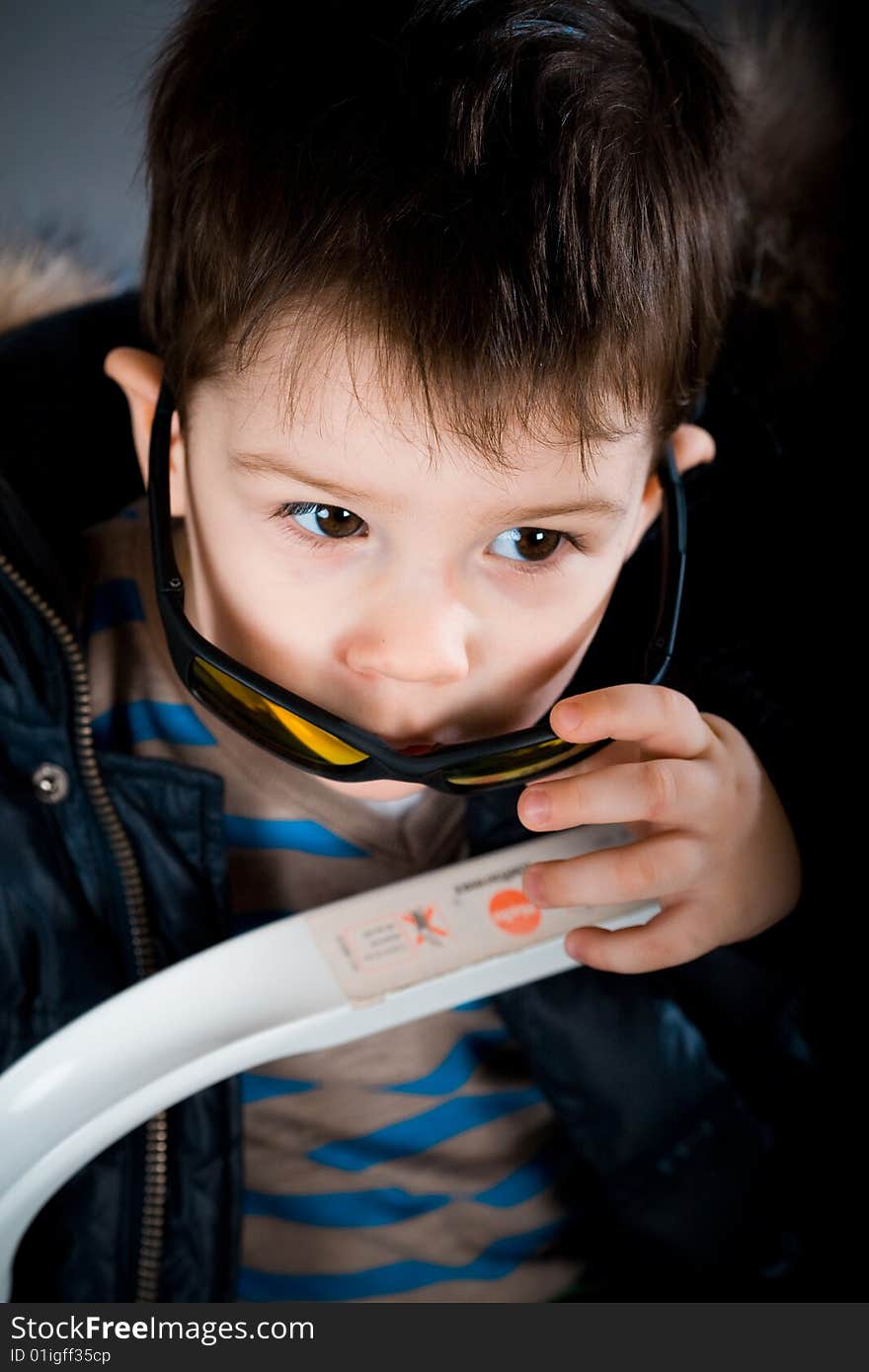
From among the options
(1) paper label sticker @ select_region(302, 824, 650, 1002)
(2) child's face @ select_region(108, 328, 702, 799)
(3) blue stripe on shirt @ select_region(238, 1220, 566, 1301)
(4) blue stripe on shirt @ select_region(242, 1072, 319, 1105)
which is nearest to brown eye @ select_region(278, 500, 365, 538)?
(2) child's face @ select_region(108, 328, 702, 799)

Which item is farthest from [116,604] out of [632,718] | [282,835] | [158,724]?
[632,718]

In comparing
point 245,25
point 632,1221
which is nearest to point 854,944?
point 632,1221

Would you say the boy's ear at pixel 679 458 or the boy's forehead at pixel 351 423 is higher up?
the boy's forehead at pixel 351 423

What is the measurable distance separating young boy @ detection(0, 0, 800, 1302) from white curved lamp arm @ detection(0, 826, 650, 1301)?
7 cm

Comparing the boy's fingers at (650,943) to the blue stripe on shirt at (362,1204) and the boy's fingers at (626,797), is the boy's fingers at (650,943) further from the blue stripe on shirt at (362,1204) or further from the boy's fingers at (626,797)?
the blue stripe on shirt at (362,1204)

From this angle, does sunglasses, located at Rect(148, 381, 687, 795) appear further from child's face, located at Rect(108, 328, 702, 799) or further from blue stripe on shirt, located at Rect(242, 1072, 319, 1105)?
A: blue stripe on shirt, located at Rect(242, 1072, 319, 1105)

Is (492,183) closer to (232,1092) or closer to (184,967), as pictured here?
(184,967)

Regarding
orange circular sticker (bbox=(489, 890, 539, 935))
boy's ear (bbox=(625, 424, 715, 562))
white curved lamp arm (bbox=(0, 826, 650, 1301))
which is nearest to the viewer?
white curved lamp arm (bbox=(0, 826, 650, 1301))

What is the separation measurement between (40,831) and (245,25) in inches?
20.7

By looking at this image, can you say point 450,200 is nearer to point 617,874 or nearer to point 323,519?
point 323,519

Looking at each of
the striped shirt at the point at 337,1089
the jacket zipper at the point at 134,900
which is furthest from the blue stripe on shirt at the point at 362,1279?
the jacket zipper at the point at 134,900

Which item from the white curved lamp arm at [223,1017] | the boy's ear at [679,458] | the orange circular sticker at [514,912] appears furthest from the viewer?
the boy's ear at [679,458]

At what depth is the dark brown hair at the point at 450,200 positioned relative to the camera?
634 mm

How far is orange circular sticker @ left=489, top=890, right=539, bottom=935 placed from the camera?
2.39 feet
